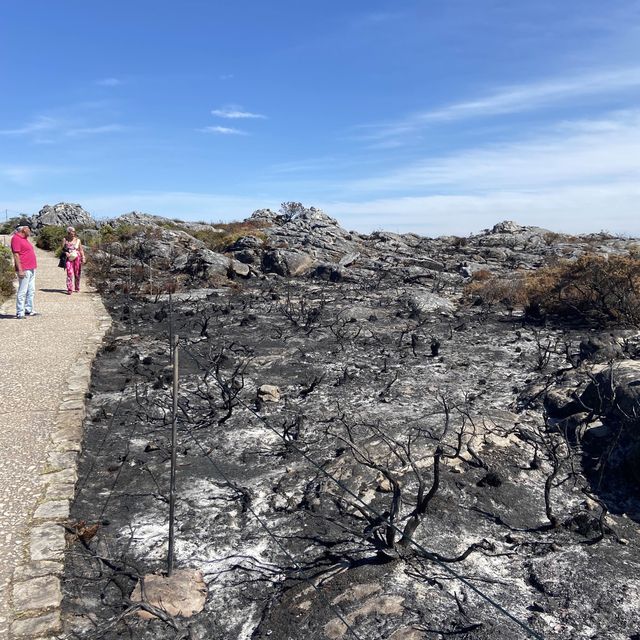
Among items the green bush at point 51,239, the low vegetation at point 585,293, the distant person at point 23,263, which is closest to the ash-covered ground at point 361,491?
the low vegetation at point 585,293

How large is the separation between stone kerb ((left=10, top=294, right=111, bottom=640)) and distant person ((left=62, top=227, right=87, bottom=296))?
7661 mm

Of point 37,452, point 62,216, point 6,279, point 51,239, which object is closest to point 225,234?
point 51,239

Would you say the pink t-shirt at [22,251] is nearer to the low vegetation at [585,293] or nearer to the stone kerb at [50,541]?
the stone kerb at [50,541]

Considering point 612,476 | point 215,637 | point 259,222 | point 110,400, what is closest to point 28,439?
point 110,400

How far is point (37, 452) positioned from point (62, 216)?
3326 cm

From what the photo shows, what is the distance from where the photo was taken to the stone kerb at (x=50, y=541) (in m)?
3.40

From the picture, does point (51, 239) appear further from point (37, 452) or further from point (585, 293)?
point (37, 452)

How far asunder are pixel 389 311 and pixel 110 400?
714 centimetres

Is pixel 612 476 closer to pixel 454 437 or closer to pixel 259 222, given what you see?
pixel 454 437

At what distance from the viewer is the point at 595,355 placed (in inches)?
333

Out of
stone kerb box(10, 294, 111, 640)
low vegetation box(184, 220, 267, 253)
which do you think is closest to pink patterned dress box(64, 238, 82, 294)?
stone kerb box(10, 294, 111, 640)

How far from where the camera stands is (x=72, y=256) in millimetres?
13891

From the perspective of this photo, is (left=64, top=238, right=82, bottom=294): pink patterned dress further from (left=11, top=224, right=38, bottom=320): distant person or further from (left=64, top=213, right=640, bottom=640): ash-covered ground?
(left=64, top=213, right=640, bottom=640): ash-covered ground

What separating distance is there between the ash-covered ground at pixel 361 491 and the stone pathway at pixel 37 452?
7.5 inches
